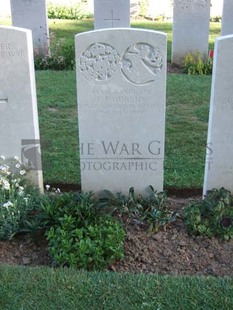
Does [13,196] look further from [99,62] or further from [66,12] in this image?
[66,12]

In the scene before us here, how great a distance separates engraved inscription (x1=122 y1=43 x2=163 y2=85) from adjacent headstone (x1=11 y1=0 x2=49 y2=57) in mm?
6210

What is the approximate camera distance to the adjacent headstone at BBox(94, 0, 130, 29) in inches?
378

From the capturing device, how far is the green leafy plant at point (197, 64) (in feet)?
29.8

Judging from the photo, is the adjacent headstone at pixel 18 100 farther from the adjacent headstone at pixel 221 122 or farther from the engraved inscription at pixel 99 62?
the adjacent headstone at pixel 221 122

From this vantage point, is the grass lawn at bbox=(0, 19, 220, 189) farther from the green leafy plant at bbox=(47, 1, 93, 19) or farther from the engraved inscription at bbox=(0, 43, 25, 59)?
the green leafy plant at bbox=(47, 1, 93, 19)

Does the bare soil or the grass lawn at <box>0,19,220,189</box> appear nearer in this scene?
the bare soil

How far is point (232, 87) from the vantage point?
4.03 m

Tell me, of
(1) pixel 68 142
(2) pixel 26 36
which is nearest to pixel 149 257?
(2) pixel 26 36

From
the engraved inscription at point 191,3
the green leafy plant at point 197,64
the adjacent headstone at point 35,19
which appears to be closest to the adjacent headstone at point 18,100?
the green leafy plant at point 197,64

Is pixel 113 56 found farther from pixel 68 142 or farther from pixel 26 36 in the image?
pixel 68 142

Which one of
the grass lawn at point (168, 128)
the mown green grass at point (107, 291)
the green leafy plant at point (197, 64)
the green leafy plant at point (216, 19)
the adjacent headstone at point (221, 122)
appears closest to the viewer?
the mown green grass at point (107, 291)

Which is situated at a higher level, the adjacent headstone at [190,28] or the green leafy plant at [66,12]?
the green leafy plant at [66,12]

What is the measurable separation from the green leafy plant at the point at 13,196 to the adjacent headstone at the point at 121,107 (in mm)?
575

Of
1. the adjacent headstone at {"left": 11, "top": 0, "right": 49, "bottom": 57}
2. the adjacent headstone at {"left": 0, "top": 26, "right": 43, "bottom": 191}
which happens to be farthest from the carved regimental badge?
the adjacent headstone at {"left": 11, "top": 0, "right": 49, "bottom": 57}
